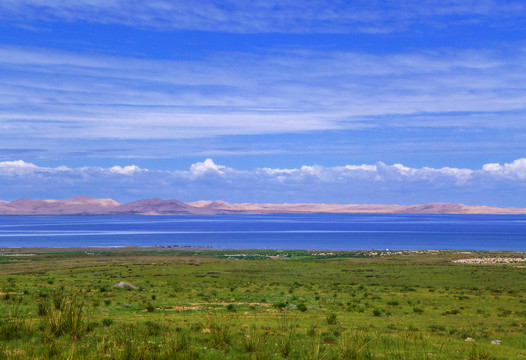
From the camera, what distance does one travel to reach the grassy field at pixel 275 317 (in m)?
14.9

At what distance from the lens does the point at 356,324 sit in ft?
76.5

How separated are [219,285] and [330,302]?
51.3 ft

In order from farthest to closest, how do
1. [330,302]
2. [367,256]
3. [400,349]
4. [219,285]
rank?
[367,256] < [219,285] < [330,302] < [400,349]

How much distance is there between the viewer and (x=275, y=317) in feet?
84.4

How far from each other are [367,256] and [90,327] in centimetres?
8574

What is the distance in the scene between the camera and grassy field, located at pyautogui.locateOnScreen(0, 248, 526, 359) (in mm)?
14945

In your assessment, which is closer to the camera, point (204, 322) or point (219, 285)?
point (204, 322)

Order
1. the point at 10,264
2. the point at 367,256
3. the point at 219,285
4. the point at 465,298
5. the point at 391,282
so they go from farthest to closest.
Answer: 1. the point at 367,256
2. the point at 10,264
3. the point at 391,282
4. the point at 219,285
5. the point at 465,298

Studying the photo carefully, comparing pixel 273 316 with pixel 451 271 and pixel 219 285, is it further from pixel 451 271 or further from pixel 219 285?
pixel 451 271

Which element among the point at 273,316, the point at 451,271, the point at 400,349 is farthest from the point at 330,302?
the point at 451,271

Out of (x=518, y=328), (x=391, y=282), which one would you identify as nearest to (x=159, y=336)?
(x=518, y=328)

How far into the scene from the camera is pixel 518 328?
77.1 ft

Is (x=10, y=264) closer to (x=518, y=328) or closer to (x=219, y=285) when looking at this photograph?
(x=219, y=285)

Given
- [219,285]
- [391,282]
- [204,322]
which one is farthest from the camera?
[391,282]
